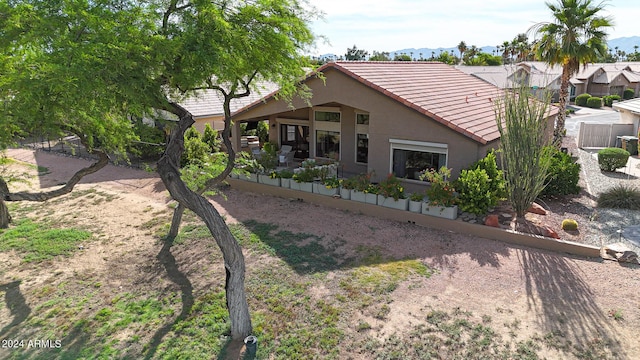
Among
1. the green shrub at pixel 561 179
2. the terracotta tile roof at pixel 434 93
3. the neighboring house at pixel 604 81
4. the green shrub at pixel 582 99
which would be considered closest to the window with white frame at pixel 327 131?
the terracotta tile roof at pixel 434 93

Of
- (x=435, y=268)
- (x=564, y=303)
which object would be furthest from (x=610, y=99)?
(x=564, y=303)

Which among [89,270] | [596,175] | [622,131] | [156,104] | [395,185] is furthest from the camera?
[622,131]

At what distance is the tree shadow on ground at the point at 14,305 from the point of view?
9.33 meters

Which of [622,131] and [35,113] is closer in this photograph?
[35,113]

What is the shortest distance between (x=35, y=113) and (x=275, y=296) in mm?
6709

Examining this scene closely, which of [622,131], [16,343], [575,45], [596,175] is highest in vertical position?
[575,45]

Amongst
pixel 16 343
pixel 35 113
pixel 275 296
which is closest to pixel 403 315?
pixel 275 296

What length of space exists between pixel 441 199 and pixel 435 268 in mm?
3309

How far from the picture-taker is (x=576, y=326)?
8.45 m

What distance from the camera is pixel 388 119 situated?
16.5 metres

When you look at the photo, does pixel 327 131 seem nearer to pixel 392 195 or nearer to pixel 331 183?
pixel 331 183

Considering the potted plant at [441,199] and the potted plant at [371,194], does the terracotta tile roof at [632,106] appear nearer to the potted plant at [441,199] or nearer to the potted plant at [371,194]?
the potted plant at [441,199]

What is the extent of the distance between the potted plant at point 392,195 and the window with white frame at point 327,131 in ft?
19.0

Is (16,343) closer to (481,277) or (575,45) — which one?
(481,277)
